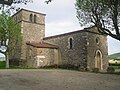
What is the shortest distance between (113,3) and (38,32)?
827 inches

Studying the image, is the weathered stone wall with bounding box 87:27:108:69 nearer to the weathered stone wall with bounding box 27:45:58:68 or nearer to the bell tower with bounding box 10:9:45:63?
the weathered stone wall with bounding box 27:45:58:68

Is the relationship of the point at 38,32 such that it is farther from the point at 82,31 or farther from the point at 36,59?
the point at 82,31

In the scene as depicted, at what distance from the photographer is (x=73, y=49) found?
106 feet

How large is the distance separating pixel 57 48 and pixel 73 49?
375 cm

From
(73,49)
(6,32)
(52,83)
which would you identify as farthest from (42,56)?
(52,83)

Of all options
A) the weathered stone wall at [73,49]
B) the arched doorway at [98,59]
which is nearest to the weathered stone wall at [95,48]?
the arched doorway at [98,59]

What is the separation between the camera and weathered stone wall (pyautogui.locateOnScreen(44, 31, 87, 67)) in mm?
30734

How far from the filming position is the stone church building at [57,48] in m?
31.0

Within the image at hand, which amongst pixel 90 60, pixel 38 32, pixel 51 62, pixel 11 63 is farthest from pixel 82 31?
pixel 11 63

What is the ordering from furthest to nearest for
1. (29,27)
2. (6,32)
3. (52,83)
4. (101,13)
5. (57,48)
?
(29,27), (57,48), (6,32), (101,13), (52,83)

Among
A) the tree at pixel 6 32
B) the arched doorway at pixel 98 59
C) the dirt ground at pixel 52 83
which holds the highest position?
the tree at pixel 6 32

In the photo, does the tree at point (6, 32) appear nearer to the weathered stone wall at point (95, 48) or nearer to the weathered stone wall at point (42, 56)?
the weathered stone wall at point (42, 56)

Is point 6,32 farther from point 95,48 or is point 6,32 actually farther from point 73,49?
point 95,48

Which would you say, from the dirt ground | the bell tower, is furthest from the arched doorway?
the dirt ground
